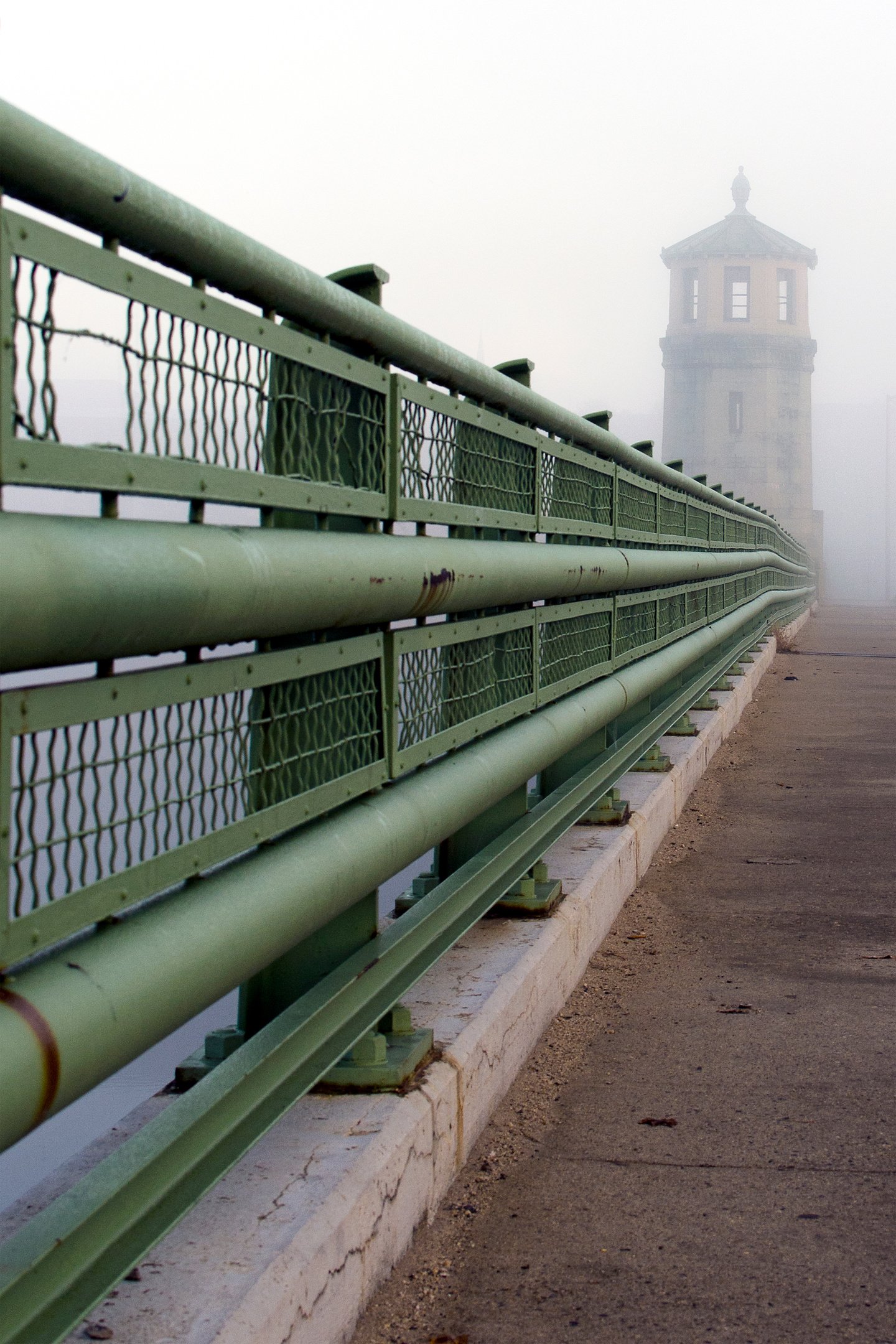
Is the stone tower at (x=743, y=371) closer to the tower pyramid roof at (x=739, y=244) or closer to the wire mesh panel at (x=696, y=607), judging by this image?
the tower pyramid roof at (x=739, y=244)

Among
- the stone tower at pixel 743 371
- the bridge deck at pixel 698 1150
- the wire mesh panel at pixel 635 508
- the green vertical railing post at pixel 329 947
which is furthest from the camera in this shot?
the stone tower at pixel 743 371

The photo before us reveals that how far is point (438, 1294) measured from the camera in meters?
2.43

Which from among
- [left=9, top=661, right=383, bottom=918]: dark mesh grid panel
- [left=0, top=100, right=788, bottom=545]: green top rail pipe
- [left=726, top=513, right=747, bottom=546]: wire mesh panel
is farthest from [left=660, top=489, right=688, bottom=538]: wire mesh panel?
[left=9, top=661, right=383, bottom=918]: dark mesh grid panel

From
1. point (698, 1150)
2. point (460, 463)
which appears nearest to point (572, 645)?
point (460, 463)

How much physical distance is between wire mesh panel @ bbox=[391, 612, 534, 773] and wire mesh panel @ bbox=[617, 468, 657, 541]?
1804 mm

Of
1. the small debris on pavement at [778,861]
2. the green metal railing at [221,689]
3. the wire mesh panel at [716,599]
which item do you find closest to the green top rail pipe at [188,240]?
the green metal railing at [221,689]

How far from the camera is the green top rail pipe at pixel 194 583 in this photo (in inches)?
58.1

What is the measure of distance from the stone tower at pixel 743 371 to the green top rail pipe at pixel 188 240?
237ft

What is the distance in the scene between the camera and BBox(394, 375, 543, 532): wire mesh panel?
304cm

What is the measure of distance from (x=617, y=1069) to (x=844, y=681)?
13852mm

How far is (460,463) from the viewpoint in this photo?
350 cm

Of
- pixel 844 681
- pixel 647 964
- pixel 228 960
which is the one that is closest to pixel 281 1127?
pixel 228 960

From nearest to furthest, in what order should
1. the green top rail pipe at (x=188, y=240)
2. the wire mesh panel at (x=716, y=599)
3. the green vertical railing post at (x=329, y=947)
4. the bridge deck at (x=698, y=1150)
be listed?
the green top rail pipe at (x=188, y=240), the bridge deck at (x=698, y=1150), the green vertical railing post at (x=329, y=947), the wire mesh panel at (x=716, y=599)

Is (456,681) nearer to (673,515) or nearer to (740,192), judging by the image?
(673,515)
